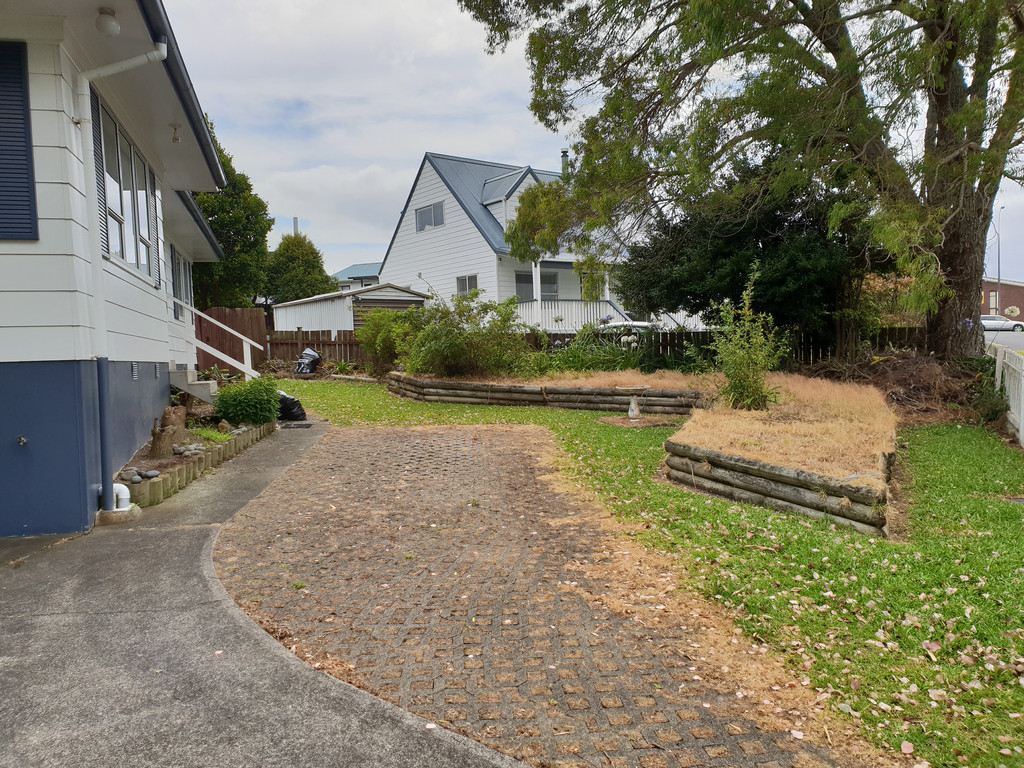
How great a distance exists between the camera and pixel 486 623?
356cm

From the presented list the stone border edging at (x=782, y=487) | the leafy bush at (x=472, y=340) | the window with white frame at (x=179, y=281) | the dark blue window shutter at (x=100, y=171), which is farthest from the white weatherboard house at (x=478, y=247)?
the dark blue window shutter at (x=100, y=171)

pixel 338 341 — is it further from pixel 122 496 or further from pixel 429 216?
pixel 122 496

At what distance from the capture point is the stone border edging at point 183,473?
5.70 m

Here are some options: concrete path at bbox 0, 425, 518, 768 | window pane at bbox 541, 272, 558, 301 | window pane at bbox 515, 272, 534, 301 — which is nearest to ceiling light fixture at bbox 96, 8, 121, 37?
concrete path at bbox 0, 425, 518, 768

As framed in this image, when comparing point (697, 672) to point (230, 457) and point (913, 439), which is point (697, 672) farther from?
point (913, 439)

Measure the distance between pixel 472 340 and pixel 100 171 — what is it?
327 inches

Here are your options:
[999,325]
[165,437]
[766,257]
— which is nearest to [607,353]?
[766,257]

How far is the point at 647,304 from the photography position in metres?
15.6

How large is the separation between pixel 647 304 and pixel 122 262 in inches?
447

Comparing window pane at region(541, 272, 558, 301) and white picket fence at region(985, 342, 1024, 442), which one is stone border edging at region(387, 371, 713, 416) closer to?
white picket fence at region(985, 342, 1024, 442)

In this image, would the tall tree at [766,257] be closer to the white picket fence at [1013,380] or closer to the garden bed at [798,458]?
the white picket fence at [1013,380]

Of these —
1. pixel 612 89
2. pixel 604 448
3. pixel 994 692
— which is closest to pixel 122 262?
pixel 604 448

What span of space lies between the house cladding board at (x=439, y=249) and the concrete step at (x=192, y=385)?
44.7 feet

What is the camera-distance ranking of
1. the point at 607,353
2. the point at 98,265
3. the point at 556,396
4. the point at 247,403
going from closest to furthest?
the point at 98,265 → the point at 247,403 → the point at 556,396 → the point at 607,353
